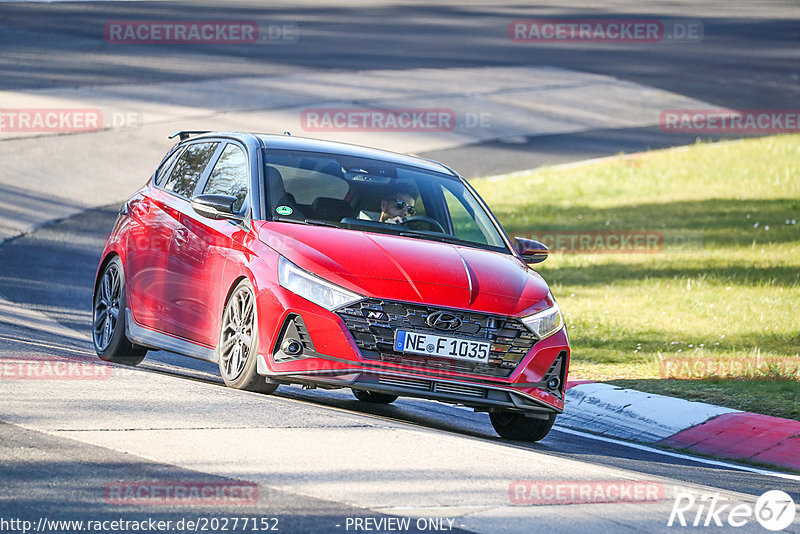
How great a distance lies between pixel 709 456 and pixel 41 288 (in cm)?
759

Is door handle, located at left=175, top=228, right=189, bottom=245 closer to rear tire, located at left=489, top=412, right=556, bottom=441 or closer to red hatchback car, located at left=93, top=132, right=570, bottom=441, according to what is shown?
red hatchback car, located at left=93, top=132, right=570, bottom=441

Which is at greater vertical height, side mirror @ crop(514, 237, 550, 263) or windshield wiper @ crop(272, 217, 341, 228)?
windshield wiper @ crop(272, 217, 341, 228)

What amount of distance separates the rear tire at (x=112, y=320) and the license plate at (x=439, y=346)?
9.37 ft

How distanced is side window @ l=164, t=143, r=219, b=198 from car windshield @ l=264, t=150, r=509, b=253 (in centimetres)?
88

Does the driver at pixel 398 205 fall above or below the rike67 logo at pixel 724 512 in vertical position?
above

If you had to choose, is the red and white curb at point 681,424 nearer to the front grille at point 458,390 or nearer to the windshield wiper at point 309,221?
the front grille at point 458,390

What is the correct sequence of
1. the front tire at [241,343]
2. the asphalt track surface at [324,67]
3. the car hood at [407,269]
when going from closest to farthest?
the asphalt track surface at [324,67] → the car hood at [407,269] → the front tire at [241,343]

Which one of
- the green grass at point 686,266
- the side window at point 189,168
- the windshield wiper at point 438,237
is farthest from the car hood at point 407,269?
the green grass at point 686,266

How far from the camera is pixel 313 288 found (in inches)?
314

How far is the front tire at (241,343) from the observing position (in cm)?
823

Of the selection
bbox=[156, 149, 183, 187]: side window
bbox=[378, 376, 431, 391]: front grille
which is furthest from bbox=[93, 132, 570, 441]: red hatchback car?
bbox=[156, 149, 183, 187]: side window

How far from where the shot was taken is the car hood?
799 centimetres

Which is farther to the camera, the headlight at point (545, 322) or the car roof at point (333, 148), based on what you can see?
the car roof at point (333, 148)

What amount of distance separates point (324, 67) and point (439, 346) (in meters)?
21.9
